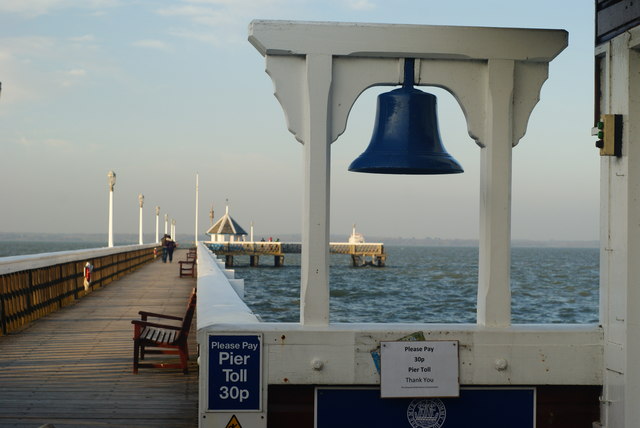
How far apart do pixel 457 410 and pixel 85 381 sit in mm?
5186

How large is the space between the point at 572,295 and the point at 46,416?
205 feet

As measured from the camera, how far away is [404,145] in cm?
566

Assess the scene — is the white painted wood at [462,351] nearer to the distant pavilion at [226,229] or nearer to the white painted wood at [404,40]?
the white painted wood at [404,40]

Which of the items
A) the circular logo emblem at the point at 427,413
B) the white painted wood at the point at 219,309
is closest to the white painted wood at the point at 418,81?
the circular logo emblem at the point at 427,413

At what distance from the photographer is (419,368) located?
5.35m

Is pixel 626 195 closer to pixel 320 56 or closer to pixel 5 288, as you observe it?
pixel 320 56

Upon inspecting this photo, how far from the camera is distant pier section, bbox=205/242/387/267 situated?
10621 centimetres

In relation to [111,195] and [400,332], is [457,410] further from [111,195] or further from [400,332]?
[111,195]

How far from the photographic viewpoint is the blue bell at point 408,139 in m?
5.60

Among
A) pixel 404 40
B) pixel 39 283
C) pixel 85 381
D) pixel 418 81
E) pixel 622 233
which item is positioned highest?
pixel 404 40

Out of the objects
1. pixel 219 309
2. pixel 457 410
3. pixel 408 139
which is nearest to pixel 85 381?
pixel 219 309

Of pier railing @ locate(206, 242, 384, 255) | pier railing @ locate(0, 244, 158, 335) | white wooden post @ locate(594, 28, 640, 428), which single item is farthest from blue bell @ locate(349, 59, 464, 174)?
pier railing @ locate(206, 242, 384, 255)

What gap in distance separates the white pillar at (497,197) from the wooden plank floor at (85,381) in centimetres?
306

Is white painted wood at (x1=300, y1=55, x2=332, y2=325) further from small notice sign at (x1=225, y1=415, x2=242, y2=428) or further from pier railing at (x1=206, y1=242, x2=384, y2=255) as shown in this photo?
pier railing at (x1=206, y1=242, x2=384, y2=255)
